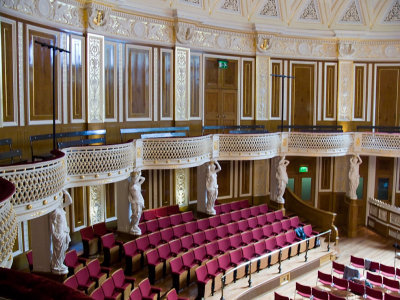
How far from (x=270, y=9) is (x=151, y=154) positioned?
30.6 ft

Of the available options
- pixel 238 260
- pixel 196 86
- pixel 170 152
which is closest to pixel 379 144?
pixel 196 86

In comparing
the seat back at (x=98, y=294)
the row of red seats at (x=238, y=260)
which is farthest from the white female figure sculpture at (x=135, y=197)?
the seat back at (x=98, y=294)

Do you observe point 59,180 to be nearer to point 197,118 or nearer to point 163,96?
point 163,96

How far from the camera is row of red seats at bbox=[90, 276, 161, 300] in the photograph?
8758 mm

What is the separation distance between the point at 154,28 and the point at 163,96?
2422 millimetres

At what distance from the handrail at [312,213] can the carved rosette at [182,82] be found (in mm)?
6008

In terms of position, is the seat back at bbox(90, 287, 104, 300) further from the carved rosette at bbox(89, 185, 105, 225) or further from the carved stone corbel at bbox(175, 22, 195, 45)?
the carved stone corbel at bbox(175, 22, 195, 45)

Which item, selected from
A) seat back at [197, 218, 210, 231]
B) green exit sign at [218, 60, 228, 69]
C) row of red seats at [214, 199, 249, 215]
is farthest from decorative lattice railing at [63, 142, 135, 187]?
green exit sign at [218, 60, 228, 69]

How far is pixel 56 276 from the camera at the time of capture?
972 cm

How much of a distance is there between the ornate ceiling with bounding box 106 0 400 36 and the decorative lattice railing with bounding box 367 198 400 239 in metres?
7.50

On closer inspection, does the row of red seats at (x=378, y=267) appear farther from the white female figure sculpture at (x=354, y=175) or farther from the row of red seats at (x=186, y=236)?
the white female figure sculpture at (x=354, y=175)

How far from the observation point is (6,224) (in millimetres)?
5832

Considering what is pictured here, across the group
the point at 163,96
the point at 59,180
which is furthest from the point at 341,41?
the point at 59,180

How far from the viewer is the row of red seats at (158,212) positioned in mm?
14289
